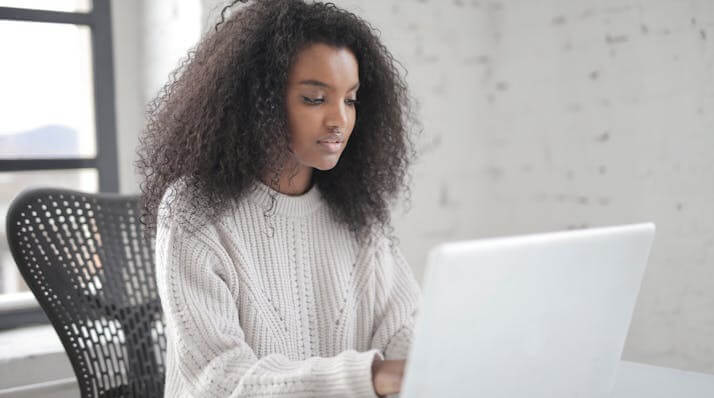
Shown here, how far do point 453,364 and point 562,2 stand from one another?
6.69ft

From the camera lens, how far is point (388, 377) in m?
0.92

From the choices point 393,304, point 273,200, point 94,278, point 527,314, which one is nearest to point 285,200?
point 273,200

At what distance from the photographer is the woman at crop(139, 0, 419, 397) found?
116cm

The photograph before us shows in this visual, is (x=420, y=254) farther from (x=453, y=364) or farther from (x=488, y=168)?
(x=453, y=364)

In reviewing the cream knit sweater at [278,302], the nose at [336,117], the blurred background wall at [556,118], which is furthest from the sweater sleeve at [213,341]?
the blurred background wall at [556,118]

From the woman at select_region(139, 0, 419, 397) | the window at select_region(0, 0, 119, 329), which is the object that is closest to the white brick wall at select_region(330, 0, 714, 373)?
the window at select_region(0, 0, 119, 329)

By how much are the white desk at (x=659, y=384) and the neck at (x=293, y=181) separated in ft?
2.01

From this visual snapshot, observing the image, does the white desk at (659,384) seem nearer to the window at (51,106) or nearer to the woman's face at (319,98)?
the woman's face at (319,98)

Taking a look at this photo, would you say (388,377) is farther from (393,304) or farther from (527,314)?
(393,304)

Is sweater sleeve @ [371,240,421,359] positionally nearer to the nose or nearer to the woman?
the woman

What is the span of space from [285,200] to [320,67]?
0.25 meters

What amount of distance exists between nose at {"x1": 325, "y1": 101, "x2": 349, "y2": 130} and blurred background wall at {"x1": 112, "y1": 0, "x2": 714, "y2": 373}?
83 cm

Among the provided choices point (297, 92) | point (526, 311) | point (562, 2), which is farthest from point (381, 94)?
point (562, 2)

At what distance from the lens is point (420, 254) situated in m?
2.61
